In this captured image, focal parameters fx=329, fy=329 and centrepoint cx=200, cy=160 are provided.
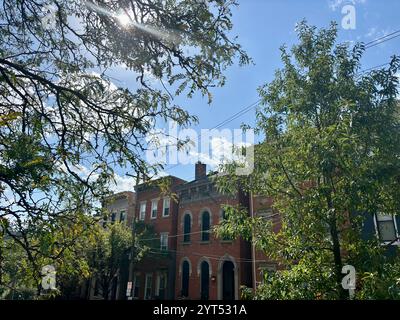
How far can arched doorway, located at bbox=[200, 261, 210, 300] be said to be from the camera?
24.5 metres

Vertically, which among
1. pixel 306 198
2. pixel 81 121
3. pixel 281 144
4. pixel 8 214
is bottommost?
pixel 8 214

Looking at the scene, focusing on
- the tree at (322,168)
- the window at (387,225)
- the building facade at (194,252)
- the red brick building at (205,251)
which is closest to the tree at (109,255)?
the building facade at (194,252)

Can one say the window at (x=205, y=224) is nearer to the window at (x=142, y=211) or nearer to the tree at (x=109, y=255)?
the tree at (x=109, y=255)

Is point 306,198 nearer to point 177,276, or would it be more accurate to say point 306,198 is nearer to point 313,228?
point 313,228

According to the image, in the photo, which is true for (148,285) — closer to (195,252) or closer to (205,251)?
(195,252)

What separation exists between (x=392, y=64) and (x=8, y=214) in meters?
7.84

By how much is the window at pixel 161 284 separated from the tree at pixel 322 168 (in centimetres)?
2203

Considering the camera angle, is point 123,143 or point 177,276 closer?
point 123,143

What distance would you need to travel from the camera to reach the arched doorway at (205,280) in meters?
24.5

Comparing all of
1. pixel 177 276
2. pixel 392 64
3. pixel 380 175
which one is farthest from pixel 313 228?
pixel 177 276

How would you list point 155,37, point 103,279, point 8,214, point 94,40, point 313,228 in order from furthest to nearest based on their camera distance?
1. point 103,279
2. point 313,228
3. point 94,40
4. point 155,37
5. point 8,214

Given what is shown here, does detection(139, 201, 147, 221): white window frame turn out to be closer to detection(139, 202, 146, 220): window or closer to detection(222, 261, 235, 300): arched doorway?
detection(139, 202, 146, 220): window

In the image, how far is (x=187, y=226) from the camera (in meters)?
28.2

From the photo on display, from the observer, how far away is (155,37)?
182 inches
